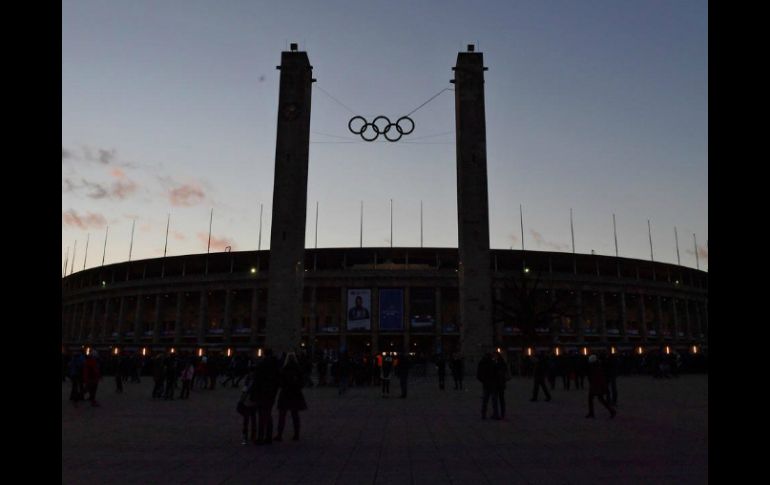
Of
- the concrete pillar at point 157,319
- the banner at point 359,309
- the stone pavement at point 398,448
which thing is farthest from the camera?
the concrete pillar at point 157,319

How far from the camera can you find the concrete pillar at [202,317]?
6912cm

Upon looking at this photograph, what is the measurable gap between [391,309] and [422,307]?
590 cm

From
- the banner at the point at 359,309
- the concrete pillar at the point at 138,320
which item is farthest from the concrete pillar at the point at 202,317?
the banner at the point at 359,309

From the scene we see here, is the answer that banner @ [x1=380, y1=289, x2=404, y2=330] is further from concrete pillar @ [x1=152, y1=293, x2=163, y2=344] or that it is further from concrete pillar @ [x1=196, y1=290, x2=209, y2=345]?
concrete pillar @ [x1=152, y1=293, x2=163, y2=344]

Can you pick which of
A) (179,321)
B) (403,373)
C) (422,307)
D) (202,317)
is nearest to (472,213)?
(403,373)

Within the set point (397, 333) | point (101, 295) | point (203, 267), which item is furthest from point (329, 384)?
point (101, 295)

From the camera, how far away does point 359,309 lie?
60188 mm

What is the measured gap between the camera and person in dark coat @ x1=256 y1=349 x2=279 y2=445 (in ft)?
33.8

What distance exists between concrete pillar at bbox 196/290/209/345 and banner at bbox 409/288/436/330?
26.5 m

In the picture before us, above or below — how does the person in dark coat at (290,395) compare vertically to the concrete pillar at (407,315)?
below

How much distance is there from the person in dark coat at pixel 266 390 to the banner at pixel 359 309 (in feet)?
162

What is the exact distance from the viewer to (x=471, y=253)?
41.1 m

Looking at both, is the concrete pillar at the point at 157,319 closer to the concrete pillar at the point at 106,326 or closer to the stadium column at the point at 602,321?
the concrete pillar at the point at 106,326
